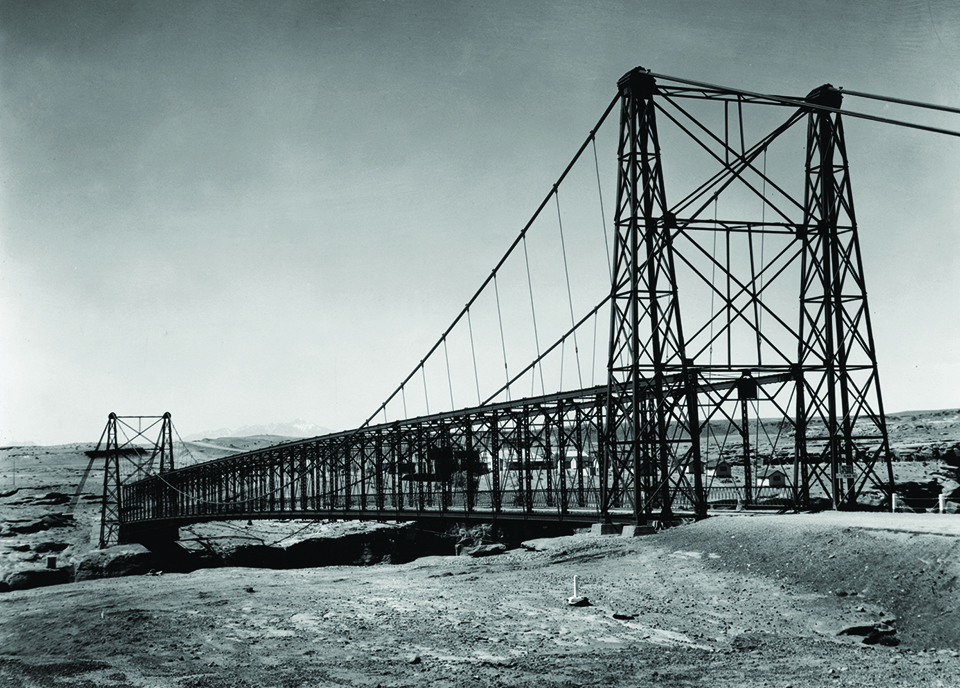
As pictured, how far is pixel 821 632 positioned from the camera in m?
13.2

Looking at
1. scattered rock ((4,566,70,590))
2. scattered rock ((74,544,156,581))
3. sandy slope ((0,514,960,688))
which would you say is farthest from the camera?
scattered rock ((74,544,156,581))

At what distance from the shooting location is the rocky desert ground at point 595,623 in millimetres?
12320

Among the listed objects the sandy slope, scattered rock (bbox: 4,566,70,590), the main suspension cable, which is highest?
the main suspension cable

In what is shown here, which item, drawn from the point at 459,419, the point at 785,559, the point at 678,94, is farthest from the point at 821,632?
the point at 459,419

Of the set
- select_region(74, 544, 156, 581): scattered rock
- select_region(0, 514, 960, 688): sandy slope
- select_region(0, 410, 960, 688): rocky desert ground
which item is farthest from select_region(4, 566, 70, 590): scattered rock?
select_region(0, 514, 960, 688): sandy slope

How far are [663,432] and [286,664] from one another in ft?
41.4

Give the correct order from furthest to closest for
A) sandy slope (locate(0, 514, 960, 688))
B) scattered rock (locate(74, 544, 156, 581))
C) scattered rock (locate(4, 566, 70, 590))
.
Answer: scattered rock (locate(74, 544, 156, 581)) < scattered rock (locate(4, 566, 70, 590)) < sandy slope (locate(0, 514, 960, 688))

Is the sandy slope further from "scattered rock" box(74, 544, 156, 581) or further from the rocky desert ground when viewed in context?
"scattered rock" box(74, 544, 156, 581)

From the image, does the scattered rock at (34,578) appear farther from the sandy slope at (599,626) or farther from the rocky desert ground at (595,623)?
the sandy slope at (599,626)

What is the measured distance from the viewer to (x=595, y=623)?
1488 cm

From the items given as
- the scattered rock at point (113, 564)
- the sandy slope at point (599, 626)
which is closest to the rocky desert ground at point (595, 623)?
the sandy slope at point (599, 626)

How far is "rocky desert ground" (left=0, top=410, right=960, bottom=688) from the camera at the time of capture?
12320 millimetres

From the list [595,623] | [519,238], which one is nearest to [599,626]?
[595,623]

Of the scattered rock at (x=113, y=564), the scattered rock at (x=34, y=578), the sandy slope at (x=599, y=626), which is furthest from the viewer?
the scattered rock at (x=113, y=564)
